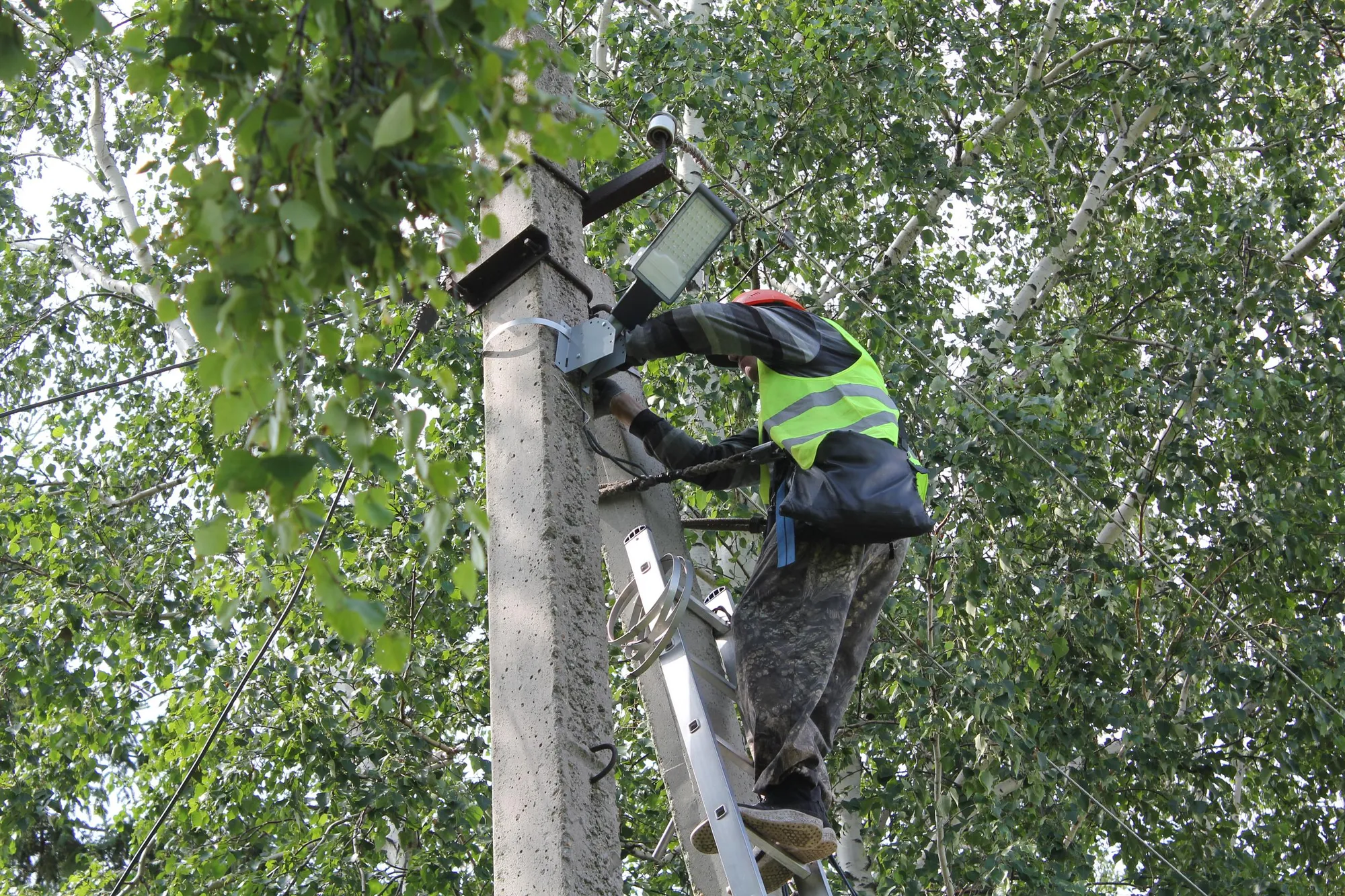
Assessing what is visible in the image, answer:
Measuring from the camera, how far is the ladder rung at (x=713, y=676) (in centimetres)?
378

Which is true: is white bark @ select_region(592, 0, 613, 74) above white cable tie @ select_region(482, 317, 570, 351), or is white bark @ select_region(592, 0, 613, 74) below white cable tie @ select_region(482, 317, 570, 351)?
above

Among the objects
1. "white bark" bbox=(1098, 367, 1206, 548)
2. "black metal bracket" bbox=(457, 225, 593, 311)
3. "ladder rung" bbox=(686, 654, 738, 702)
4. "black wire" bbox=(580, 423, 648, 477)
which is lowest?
"ladder rung" bbox=(686, 654, 738, 702)

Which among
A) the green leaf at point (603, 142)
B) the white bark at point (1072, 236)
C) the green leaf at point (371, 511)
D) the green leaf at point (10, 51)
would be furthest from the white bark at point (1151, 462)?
the green leaf at point (10, 51)

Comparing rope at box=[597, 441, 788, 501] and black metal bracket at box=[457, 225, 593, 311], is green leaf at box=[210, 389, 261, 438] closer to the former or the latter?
black metal bracket at box=[457, 225, 593, 311]

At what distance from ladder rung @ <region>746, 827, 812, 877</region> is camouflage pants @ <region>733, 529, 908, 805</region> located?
0.73ft

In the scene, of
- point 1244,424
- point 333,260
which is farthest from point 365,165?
point 1244,424

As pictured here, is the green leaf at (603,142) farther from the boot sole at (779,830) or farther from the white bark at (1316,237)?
the white bark at (1316,237)

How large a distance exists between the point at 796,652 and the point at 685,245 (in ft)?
3.72

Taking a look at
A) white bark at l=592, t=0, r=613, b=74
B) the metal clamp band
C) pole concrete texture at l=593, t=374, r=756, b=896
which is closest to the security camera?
pole concrete texture at l=593, t=374, r=756, b=896

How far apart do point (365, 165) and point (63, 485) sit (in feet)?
24.4

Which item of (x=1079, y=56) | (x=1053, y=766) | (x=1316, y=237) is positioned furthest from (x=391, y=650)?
(x=1079, y=56)

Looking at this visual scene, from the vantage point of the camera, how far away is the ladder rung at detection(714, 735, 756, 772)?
12.0 ft

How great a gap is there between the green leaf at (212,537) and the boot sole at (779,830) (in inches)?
71.9

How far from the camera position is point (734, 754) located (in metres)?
3.71
